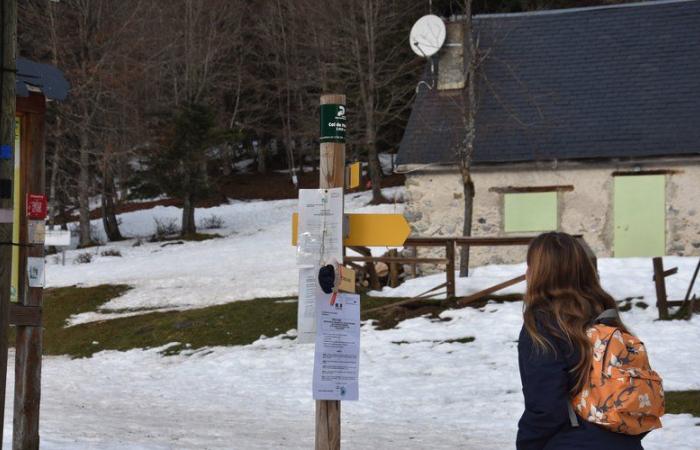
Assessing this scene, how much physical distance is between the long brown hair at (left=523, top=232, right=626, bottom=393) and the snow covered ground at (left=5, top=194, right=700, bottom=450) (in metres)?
5.37

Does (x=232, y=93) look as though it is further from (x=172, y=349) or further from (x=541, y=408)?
(x=541, y=408)

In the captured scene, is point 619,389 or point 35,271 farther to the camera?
point 35,271

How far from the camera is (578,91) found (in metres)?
24.6

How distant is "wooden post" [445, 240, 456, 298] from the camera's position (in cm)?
1733

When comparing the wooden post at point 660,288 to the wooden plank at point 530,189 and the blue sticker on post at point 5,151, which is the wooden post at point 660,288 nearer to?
the wooden plank at point 530,189

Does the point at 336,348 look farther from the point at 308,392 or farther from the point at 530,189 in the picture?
the point at 530,189

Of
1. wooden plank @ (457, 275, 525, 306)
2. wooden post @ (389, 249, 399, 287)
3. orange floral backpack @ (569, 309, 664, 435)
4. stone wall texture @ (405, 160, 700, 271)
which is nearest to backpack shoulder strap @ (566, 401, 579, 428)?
orange floral backpack @ (569, 309, 664, 435)

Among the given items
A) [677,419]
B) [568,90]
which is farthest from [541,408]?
[568,90]

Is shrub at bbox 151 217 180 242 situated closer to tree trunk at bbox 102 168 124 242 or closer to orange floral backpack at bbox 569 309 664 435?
tree trunk at bbox 102 168 124 242

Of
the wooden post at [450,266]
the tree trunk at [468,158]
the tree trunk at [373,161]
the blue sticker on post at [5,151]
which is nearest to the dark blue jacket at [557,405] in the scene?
the blue sticker on post at [5,151]

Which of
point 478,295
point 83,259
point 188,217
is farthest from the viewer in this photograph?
point 188,217

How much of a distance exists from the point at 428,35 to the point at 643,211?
265 inches

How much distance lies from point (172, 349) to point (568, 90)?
12.3 meters

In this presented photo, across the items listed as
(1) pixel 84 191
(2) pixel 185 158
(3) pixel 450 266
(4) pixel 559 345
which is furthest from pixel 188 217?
(4) pixel 559 345
